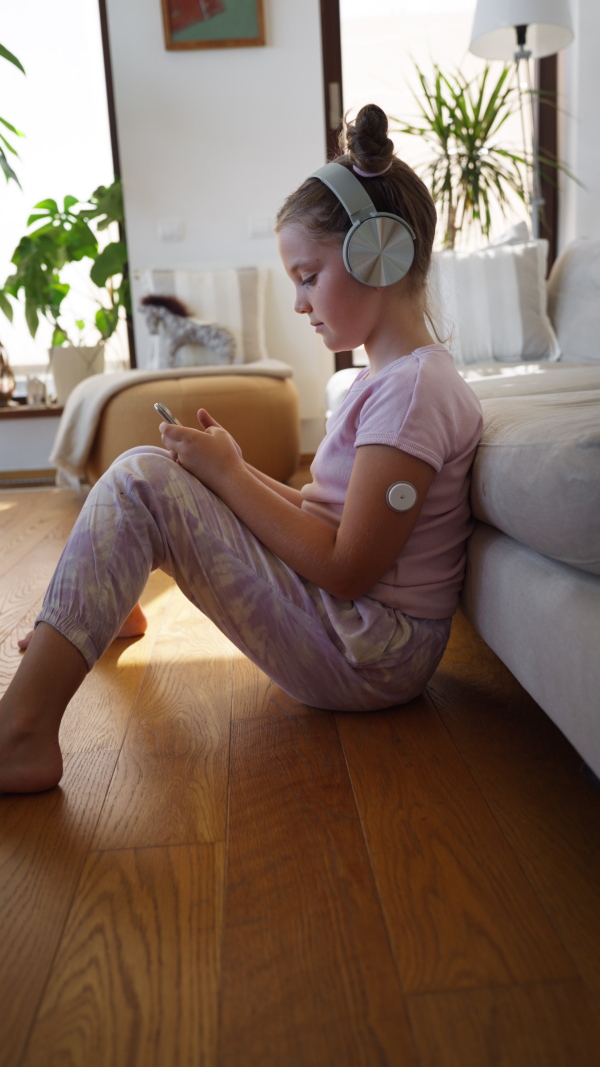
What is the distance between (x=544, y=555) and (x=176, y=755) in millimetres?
555

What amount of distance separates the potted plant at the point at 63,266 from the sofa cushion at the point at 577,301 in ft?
6.20

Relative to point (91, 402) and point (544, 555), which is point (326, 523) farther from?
point (91, 402)

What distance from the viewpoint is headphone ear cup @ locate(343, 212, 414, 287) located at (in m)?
1.07

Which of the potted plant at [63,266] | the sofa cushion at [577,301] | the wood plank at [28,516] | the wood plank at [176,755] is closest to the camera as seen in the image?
the wood plank at [176,755]

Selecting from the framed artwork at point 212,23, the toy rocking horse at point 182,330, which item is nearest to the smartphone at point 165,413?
the toy rocking horse at point 182,330

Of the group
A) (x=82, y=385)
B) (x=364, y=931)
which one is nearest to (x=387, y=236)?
(x=364, y=931)

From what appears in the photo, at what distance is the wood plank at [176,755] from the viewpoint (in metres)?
0.98

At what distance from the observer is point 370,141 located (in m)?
1.08

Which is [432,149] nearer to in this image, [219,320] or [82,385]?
[219,320]

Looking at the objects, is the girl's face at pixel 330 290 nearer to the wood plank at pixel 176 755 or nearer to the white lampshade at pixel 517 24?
the wood plank at pixel 176 755

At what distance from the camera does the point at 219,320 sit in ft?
11.6

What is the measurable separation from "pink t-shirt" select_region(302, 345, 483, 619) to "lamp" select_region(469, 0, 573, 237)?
2465 mm

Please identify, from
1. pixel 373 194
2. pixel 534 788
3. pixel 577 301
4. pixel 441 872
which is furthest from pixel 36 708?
pixel 577 301

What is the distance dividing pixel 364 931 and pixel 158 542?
0.54 m
